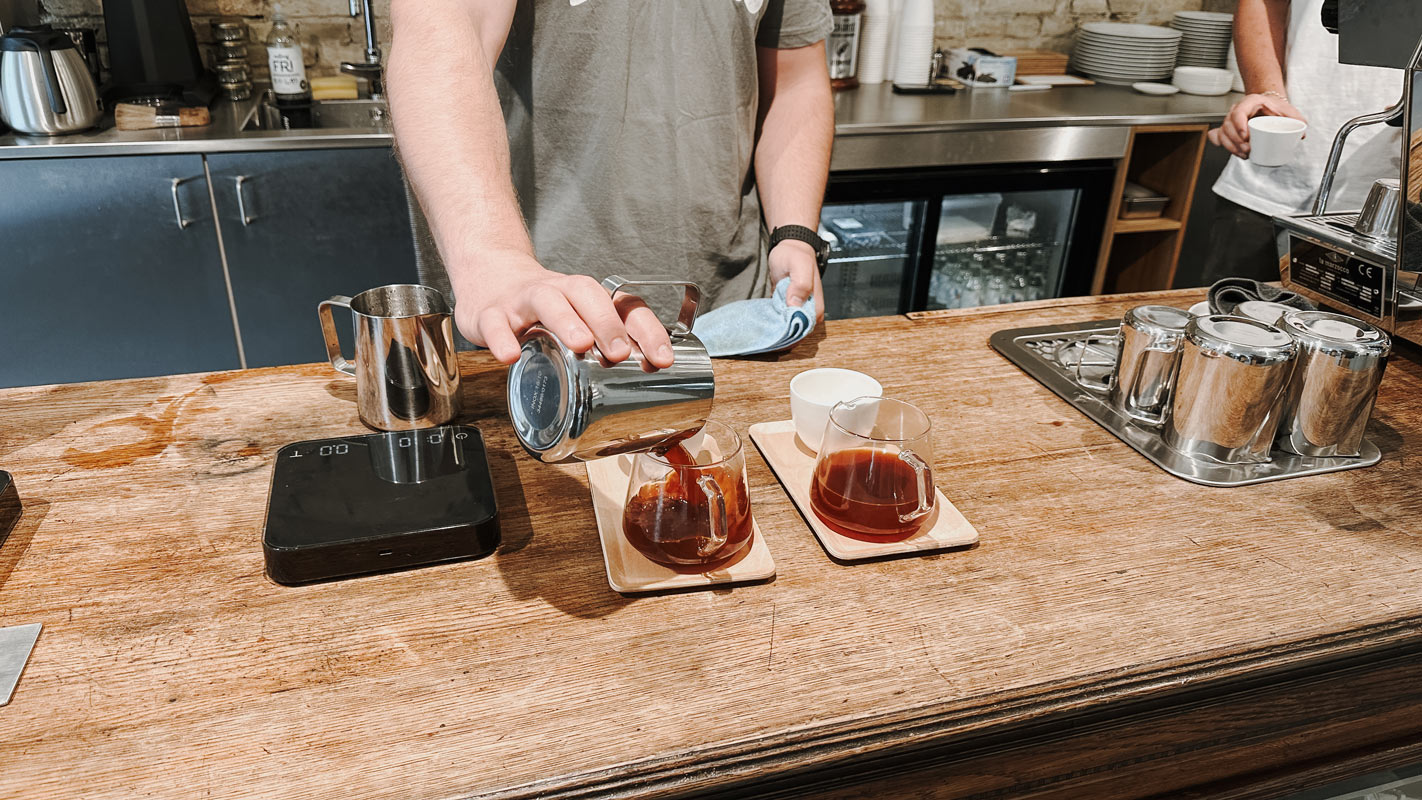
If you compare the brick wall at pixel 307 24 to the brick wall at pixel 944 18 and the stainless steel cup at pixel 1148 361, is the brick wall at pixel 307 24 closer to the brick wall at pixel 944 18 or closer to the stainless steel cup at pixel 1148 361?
the brick wall at pixel 944 18

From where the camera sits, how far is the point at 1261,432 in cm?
116

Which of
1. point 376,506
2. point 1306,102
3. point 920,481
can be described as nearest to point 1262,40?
point 1306,102

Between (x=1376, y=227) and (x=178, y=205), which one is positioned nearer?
(x=1376, y=227)

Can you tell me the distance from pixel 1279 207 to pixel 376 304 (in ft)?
8.04

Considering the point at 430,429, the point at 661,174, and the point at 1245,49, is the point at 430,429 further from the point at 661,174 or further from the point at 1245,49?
the point at 1245,49

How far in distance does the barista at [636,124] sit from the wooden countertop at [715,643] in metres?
0.42

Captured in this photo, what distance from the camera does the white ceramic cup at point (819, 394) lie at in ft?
3.74

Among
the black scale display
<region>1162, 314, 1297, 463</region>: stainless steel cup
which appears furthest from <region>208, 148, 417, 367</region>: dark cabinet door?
<region>1162, 314, 1297, 463</region>: stainless steel cup

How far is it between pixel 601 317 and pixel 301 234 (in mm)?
2082

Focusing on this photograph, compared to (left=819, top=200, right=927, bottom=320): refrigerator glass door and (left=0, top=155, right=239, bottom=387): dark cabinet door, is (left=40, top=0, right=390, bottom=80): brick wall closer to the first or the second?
(left=0, top=155, right=239, bottom=387): dark cabinet door

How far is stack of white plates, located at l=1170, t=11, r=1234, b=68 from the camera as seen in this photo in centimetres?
361

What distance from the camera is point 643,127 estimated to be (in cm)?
165

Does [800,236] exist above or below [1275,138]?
below

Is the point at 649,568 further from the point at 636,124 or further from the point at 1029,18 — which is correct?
the point at 1029,18
